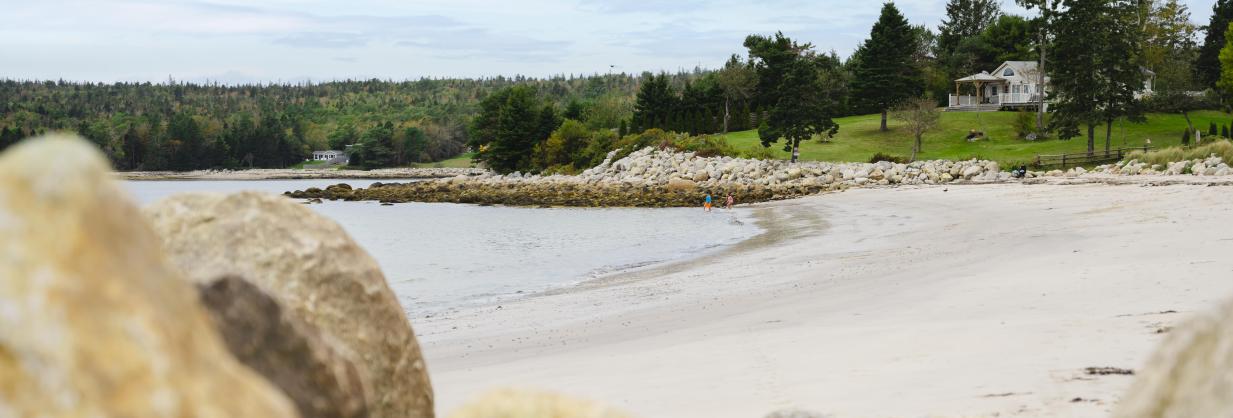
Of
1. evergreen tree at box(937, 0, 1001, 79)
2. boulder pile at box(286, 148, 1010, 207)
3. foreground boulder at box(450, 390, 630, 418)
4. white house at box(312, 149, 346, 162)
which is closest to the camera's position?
foreground boulder at box(450, 390, 630, 418)

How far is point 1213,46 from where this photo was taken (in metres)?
75.1

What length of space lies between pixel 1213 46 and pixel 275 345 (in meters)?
87.3

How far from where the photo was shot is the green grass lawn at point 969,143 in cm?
5741

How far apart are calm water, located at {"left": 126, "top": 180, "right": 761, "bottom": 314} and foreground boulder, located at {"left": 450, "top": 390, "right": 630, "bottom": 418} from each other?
8.85 m

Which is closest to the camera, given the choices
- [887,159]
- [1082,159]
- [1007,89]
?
[1082,159]

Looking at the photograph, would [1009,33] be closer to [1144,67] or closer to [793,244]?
[1144,67]

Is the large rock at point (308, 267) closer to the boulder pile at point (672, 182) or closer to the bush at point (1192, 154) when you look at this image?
the bush at point (1192, 154)

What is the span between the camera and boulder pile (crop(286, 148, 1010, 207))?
46.7 meters

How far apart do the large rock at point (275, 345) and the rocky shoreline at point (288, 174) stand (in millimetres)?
109301

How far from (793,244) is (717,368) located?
1512cm

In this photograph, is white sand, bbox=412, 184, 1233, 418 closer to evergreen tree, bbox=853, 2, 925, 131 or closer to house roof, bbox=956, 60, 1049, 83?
evergreen tree, bbox=853, 2, 925, 131

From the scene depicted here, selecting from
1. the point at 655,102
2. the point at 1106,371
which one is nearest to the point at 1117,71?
the point at 655,102

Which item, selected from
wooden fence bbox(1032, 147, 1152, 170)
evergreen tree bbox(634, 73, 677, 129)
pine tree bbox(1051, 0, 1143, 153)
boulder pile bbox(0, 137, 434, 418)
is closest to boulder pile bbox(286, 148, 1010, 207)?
wooden fence bbox(1032, 147, 1152, 170)

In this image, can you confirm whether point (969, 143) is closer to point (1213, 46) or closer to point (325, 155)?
point (1213, 46)
